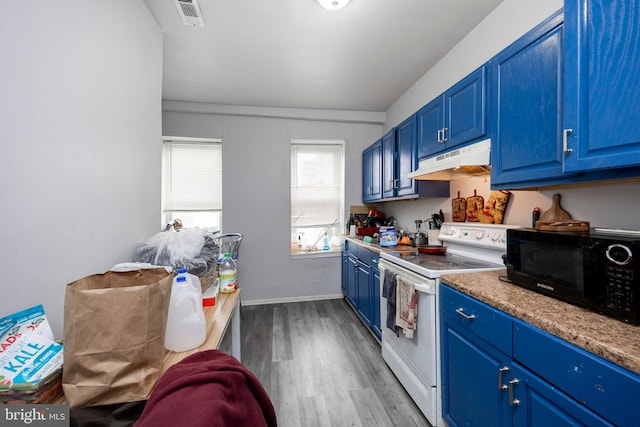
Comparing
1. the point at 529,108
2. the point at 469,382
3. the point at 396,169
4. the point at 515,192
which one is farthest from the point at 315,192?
the point at 469,382

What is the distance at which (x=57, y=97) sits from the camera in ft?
3.17

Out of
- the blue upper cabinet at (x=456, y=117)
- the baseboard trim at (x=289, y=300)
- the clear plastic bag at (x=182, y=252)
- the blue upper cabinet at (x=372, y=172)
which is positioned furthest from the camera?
the baseboard trim at (x=289, y=300)

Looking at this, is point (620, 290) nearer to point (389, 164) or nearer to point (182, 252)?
point (182, 252)

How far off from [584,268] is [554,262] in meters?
0.13

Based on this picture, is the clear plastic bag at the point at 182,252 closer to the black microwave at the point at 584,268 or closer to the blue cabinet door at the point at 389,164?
the black microwave at the point at 584,268

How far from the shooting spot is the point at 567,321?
0.83m

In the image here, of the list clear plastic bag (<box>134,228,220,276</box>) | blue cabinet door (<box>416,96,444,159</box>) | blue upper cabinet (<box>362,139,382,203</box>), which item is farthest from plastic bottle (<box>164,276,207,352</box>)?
blue upper cabinet (<box>362,139,382,203</box>)

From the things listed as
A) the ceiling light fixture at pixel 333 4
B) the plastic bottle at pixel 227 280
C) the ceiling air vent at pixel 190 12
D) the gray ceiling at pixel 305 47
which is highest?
the gray ceiling at pixel 305 47

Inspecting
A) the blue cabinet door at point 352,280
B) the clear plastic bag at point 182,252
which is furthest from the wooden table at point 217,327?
the blue cabinet door at point 352,280

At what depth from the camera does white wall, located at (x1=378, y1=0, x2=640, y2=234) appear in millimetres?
1188

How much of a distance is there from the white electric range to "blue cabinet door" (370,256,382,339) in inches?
6.9

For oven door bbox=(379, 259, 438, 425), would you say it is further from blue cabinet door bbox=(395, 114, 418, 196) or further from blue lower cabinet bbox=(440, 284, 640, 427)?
blue cabinet door bbox=(395, 114, 418, 196)

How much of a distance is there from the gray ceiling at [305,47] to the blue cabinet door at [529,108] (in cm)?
77

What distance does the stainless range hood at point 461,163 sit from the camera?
1530 mm
